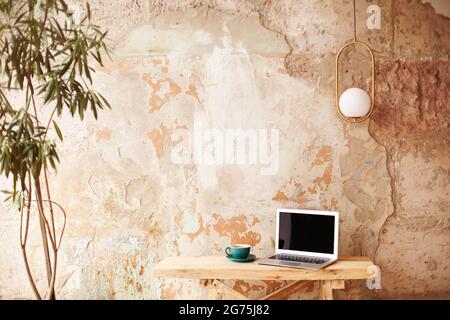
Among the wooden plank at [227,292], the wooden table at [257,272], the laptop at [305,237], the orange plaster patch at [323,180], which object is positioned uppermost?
the orange plaster patch at [323,180]

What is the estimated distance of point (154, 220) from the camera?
3.61 m

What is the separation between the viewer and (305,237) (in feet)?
11.0

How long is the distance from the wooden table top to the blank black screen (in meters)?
0.15

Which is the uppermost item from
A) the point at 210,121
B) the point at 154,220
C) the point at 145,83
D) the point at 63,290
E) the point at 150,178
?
the point at 145,83

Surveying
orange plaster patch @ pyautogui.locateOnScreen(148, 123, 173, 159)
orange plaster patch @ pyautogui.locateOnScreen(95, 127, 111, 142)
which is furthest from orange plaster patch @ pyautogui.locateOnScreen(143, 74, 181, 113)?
orange plaster patch @ pyautogui.locateOnScreen(95, 127, 111, 142)

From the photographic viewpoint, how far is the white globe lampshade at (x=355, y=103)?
337cm

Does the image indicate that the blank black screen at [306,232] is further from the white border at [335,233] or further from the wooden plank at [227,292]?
the wooden plank at [227,292]

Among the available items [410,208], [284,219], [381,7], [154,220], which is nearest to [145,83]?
[154,220]

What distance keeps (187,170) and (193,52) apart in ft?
2.50

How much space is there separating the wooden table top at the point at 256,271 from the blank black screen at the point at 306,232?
Answer: 0.15 metres

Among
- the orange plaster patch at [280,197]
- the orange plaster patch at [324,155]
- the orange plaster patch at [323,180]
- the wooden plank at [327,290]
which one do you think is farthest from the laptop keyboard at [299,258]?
the orange plaster patch at [324,155]

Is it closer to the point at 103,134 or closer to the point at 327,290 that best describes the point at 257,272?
the point at 327,290

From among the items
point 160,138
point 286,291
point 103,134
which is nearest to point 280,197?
point 286,291
